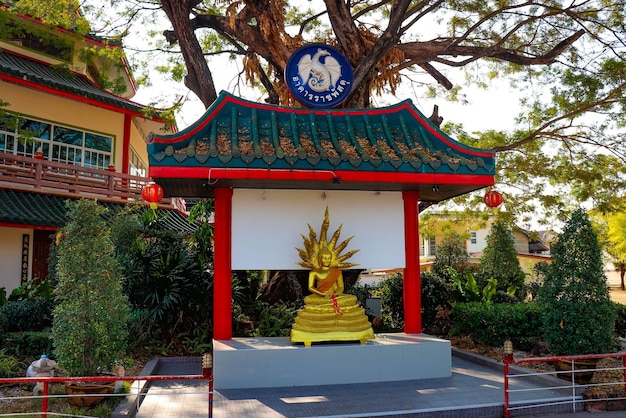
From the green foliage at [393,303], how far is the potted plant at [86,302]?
7710mm

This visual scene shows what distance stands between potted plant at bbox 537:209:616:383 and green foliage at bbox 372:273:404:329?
206 inches

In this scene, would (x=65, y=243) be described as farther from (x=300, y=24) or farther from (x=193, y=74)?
(x=300, y=24)

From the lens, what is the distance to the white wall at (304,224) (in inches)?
336

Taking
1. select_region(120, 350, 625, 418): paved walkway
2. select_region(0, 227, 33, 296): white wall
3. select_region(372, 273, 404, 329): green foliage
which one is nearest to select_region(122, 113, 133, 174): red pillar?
select_region(0, 227, 33, 296): white wall

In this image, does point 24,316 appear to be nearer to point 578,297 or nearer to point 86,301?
point 86,301

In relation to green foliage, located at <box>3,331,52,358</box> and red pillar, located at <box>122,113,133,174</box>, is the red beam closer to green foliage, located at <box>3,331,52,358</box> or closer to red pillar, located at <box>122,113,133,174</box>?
green foliage, located at <box>3,331,52,358</box>

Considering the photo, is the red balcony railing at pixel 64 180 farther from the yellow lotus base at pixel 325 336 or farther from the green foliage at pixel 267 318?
the yellow lotus base at pixel 325 336

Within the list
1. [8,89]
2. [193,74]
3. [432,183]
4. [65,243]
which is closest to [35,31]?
[193,74]

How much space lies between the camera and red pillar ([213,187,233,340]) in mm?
8320

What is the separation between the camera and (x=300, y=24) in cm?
1683

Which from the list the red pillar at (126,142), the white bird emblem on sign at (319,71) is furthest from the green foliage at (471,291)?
the red pillar at (126,142)

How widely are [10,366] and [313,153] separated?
19.3 feet

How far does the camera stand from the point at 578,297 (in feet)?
25.8

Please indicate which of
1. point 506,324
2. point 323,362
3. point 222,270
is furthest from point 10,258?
point 506,324
